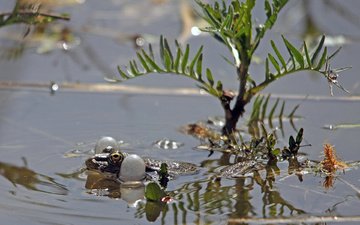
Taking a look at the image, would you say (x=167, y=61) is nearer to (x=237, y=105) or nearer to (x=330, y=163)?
(x=237, y=105)

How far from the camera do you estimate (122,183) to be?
9.25 ft

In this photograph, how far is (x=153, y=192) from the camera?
2596mm

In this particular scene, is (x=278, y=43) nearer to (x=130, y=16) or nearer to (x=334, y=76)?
(x=130, y=16)

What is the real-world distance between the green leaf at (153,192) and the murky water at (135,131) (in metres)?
0.03

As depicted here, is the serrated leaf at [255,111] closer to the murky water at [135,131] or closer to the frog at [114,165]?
the murky water at [135,131]

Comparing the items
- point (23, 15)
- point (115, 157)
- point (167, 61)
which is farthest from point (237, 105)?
point (23, 15)

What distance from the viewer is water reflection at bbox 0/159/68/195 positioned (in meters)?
2.75

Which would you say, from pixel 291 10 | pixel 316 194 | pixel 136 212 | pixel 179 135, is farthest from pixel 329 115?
pixel 291 10

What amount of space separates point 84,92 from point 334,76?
1.31m

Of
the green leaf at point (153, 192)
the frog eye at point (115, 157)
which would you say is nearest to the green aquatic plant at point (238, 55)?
the frog eye at point (115, 157)

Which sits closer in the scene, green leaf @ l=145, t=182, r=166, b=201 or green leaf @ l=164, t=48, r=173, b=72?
green leaf @ l=145, t=182, r=166, b=201

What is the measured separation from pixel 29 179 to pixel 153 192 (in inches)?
18.7

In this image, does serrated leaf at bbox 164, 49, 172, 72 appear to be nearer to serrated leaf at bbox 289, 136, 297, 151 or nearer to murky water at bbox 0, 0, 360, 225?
murky water at bbox 0, 0, 360, 225

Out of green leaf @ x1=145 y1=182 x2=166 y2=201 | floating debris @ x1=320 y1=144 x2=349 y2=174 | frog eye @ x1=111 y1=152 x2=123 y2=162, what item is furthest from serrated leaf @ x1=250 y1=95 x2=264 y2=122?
green leaf @ x1=145 y1=182 x2=166 y2=201
